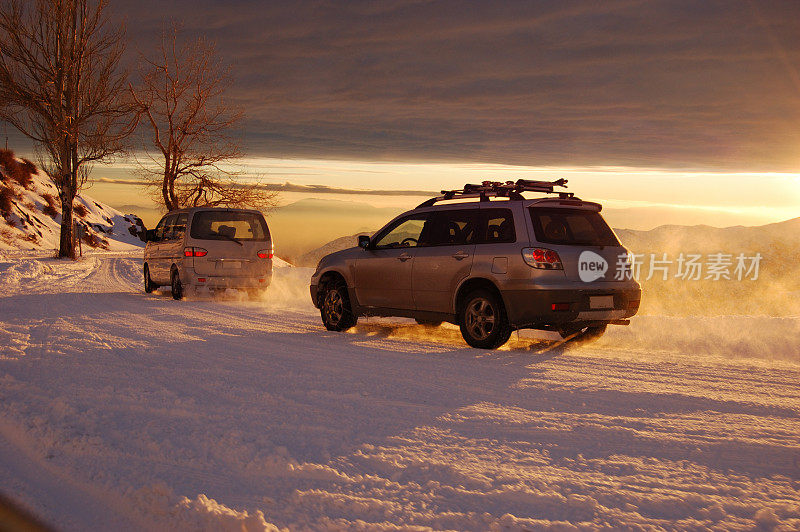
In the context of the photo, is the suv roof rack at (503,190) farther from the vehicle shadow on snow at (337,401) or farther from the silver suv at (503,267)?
the vehicle shadow on snow at (337,401)

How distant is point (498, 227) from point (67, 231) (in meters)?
29.2

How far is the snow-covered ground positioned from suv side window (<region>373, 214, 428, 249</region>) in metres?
1.54

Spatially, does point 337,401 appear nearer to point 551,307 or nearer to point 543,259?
point 551,307

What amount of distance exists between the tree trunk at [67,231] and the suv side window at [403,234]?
87.6 feet

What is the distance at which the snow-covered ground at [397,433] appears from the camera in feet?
13.5

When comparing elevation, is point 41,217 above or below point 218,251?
above

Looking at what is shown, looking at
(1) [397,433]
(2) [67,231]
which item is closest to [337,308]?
(1) [397,433]

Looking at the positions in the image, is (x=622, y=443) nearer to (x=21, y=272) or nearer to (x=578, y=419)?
(x=578, y=419)

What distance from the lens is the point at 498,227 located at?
10.0m

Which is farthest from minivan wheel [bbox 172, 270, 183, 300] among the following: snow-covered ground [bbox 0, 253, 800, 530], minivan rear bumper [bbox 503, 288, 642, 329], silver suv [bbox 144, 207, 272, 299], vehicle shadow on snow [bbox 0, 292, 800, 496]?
minivan rear bumper [bbox 503, 288, 642, 329]

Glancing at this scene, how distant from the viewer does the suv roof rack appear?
403 inches

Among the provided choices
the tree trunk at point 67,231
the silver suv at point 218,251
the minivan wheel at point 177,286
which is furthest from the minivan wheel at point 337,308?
the tree trunk at point 67,231

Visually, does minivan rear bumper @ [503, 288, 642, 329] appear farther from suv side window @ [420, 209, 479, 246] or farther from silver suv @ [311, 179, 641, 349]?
suv side window @ [420, 209, 479, 246]

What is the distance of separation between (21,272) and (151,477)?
72.2 ft
